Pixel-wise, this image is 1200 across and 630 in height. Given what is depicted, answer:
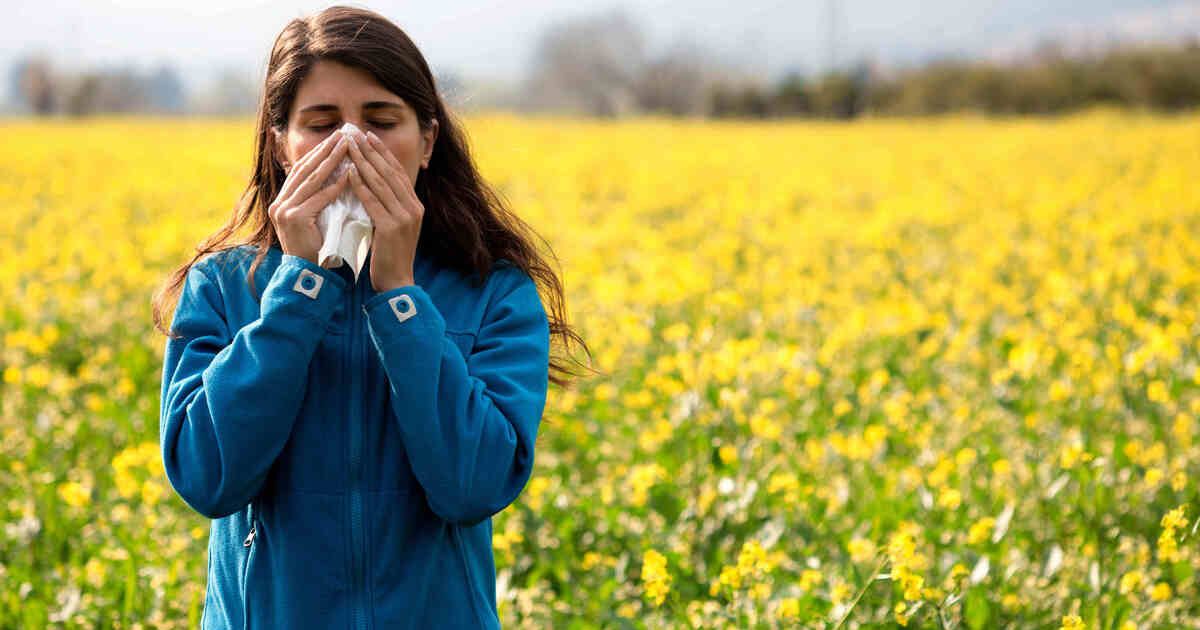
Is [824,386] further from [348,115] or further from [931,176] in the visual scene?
[931,176]

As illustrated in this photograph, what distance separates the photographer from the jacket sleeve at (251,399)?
56.6 inches

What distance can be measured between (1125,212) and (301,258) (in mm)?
8918

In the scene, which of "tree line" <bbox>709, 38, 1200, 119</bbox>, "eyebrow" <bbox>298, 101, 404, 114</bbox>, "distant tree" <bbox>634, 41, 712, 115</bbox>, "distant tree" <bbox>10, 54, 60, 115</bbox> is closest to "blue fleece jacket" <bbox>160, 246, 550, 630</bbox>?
"eyebrow" <bbox>298, 101, 404, 114</bbox>

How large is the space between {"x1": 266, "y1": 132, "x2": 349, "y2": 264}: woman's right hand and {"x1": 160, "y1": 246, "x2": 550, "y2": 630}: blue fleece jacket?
0.03 metres

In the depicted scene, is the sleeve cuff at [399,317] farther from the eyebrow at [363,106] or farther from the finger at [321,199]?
the eyebrow at [363,106]

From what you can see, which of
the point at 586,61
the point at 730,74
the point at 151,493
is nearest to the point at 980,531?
the point at 151,493

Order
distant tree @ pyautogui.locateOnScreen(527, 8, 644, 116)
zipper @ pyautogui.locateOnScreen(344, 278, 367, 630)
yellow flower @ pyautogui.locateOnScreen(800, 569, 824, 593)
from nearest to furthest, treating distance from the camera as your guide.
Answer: zipper @ pyautogui.locateOnScreen(344, 278, 367, 630) → yellow flower @ pyautogui.locateOnScreen(800, 569, 824, 593) → distant tree @ pyautogui.locateOnScreen(527, 8, 644, 116)

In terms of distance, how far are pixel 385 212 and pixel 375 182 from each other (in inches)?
1.5

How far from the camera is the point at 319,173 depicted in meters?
1.46

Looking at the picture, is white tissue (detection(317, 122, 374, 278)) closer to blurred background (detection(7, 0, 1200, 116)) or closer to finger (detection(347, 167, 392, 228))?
finger (detection(347, 167, 392, 228))

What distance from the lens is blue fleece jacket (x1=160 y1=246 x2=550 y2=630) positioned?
145cm

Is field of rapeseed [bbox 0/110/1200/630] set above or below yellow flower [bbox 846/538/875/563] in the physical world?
below

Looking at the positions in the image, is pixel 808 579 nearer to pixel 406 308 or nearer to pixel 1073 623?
pixel 1073 623

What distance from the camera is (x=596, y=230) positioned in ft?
30.8
